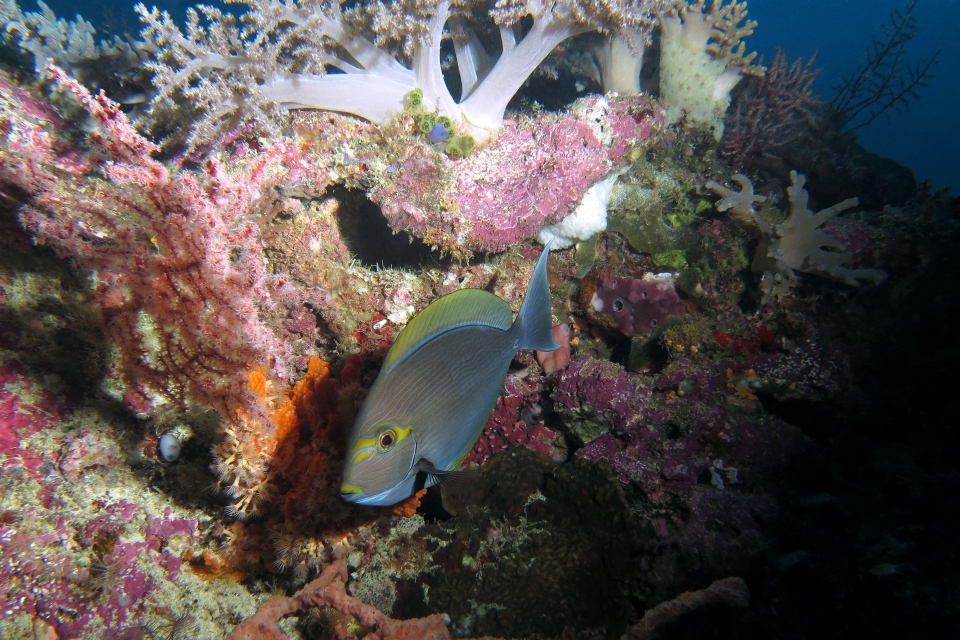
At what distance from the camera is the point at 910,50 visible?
216 feet

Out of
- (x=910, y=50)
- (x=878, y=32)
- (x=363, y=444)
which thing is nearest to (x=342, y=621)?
(x=363, y=444)

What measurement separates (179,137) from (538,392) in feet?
12.2

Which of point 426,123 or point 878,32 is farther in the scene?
point 878,32

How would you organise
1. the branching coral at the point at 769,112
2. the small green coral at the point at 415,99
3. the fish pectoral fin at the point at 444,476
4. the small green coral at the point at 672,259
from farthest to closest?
the branching coral at the point at 769,112, the small green coral at the point at 672,259, the small green coral at the point at 415,99, the fish pectoral fin at the point at 444,476

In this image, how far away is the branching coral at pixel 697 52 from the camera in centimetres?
497

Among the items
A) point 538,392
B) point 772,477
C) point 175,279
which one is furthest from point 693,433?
point 175,279

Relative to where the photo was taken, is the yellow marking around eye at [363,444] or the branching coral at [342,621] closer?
the yellow marking around eye at [363,444]

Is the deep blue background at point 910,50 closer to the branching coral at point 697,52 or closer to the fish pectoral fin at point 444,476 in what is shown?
the branching coral at point 697,52

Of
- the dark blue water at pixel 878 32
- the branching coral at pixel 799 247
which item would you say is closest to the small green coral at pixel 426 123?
the branching coral at pixel 799 247

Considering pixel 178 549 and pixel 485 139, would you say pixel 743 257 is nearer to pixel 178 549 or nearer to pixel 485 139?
pixel 485 139

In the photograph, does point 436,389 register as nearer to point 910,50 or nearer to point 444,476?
point 444,476

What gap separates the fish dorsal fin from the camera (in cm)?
179

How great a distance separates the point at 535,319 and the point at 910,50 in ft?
338

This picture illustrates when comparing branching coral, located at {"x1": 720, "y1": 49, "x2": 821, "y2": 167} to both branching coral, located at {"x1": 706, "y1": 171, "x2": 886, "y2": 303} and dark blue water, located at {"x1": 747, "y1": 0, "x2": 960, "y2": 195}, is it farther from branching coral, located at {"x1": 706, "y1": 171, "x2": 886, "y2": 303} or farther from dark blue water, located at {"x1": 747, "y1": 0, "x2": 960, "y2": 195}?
dark blue water, located at {"x1": 747, "y1": 0, "x2": 960, "y2": 195}
